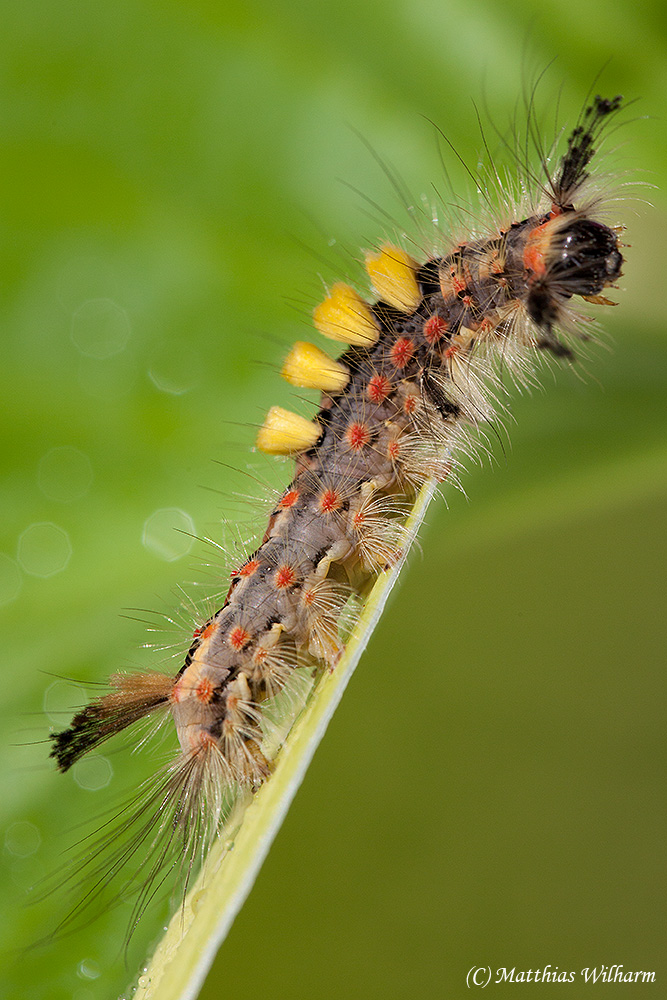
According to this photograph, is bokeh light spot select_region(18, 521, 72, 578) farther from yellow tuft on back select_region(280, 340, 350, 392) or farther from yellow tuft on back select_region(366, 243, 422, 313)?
yellow tuft on back select_region(366, 243, 422, 313)

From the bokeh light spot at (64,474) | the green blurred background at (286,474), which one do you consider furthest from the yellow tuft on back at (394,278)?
the bokeh light spot at (64,474)

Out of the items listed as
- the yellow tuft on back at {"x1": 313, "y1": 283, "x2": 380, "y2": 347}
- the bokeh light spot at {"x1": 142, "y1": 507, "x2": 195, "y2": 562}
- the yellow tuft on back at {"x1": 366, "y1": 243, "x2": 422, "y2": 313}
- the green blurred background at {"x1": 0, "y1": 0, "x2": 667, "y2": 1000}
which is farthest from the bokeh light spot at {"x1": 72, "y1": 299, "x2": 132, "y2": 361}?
the yellow tuft on back at {"x1": 366, "y1": 243, "x2": 422, "y2": 313}

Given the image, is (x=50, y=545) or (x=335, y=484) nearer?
(x=335, y=484)

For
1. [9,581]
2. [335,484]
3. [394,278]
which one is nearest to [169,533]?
[9,581]

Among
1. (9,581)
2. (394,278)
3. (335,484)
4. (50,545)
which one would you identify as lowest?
(9,581)

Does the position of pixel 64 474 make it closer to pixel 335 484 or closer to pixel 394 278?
pixel 335 484

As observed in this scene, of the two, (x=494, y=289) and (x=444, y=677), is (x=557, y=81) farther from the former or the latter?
(x=444, y=677)

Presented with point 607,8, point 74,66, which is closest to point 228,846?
point 74,66
